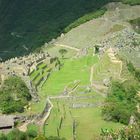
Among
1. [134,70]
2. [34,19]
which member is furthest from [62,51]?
[34,19]

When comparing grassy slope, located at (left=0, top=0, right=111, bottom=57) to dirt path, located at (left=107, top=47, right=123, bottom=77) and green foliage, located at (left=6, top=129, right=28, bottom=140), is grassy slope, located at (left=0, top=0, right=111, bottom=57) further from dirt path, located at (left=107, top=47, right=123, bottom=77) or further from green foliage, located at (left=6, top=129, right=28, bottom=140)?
green foliage, located at (left=6, top=129, right=28, bottom=140)

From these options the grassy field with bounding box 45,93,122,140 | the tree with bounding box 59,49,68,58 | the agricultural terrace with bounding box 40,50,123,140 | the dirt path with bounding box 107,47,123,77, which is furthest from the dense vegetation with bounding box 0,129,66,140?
the tree with bounding box 59,49,68,58

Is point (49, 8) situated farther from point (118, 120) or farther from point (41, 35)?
point (118, 120)

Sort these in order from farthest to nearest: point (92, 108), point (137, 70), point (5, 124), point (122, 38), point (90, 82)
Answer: point (122, 38) < point (137, 70) < point (90, 82) < point (92, 108) < point (5, 124)

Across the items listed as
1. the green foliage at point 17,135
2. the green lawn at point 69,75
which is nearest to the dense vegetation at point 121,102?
the green lawn at point 69,75

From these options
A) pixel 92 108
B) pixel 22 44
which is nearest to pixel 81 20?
pixel 22 44

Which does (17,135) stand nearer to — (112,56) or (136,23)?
(112,56)

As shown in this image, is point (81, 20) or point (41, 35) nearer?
point (81, 20)
